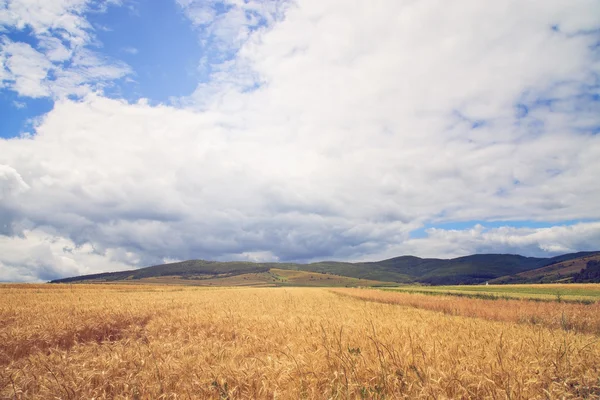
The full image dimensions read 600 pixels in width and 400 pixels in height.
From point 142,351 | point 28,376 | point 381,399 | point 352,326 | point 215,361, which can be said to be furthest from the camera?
point 352,326

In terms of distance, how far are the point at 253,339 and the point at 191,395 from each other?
179 inches

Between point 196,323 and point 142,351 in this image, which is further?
point 196,323

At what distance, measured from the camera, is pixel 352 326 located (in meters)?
10.0

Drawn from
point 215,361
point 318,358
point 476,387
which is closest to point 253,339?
point 215,361

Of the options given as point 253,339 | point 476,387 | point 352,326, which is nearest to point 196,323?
point 253,339

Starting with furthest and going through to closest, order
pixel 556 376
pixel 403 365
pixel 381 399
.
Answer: pixel 403 365, pixel 556 376, pixel 381 399

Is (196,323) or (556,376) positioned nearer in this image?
(556,376)

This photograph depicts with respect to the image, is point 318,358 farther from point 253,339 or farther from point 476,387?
point 253,339

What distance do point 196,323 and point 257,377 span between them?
830 centimetres

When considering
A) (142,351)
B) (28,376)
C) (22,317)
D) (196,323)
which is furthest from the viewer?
(22,317)

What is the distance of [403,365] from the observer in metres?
5.57

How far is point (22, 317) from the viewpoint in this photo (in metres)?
15.0

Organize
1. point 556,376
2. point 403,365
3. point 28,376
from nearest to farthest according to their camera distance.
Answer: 1. point 556,376
2. point 403,365
3. point 28,376

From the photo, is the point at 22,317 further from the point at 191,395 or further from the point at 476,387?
the point at 476,387
